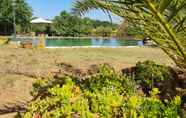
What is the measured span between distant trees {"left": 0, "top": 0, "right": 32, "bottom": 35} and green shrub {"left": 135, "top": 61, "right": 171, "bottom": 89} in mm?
51104

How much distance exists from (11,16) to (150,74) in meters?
52.0

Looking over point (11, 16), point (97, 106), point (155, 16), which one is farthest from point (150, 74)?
point (11, 16)

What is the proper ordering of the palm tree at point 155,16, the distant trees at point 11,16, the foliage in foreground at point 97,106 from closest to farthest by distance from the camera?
the palm tree at point 155,16 → the foliage in foreground at point 97,106 → the distant trees at point 11,16

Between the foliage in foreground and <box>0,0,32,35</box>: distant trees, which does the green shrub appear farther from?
<box>0,0,32,35</box>: distant trees

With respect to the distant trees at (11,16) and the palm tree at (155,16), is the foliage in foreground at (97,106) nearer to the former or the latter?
the palm tree at (155,16)

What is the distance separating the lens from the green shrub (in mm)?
7352

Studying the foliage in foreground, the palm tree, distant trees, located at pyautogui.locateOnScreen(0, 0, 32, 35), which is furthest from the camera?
distant trees, located at pyautogui.locateOnScreen(0, 0, 32, 35)

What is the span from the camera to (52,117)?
4238mm

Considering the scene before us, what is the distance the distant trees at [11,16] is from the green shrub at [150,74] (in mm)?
51104

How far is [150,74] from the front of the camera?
24.6 feet

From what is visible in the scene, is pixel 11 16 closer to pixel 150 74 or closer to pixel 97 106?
pixel 150 74

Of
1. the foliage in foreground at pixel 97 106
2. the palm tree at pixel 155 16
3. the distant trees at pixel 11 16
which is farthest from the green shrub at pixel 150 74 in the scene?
the distant trees at pixel 11 16

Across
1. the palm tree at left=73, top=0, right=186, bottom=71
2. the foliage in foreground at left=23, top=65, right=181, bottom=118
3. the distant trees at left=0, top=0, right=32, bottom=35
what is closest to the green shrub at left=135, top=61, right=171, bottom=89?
the foliage in foreground at left=23, top=65, right=181, bottom=118

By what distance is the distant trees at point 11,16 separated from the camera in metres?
57.8
